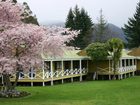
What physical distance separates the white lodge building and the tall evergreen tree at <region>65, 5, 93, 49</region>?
105 feet

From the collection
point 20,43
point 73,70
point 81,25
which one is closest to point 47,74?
point 73,70

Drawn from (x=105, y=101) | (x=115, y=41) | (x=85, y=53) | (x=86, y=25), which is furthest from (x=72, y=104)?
(x=86, y=25)

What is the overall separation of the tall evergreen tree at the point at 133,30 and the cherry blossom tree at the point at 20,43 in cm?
6078

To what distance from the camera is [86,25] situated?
8988cm

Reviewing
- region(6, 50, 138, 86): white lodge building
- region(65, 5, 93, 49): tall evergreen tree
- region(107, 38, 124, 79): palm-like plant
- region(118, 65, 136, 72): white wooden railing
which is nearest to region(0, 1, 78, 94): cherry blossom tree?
region(6, 50, 138, 86): white lodge building

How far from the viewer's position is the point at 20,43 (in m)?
25.8

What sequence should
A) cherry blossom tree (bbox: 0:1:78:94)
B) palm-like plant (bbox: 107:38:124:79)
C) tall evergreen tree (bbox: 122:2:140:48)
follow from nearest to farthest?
cherry blossom tree (bbox: 0:1:78:94)
palm-like plant (bbox: 107:38:124:79)
tall evergreen tree (bbox: 122:2:140:48)

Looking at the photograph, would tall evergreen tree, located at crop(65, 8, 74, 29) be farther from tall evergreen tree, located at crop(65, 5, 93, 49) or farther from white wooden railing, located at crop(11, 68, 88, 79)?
white wooden railing, located at crop(11, 68, 88, 79)

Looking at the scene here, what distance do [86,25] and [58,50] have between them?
63106 millimetres

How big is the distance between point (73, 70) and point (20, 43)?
67.4 feet

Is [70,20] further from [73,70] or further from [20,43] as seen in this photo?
[20,43]

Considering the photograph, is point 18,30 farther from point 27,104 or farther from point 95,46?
point 95,46

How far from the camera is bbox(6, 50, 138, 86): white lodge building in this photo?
38.1 meters

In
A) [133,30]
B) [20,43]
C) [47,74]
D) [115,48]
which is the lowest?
[47,74]
